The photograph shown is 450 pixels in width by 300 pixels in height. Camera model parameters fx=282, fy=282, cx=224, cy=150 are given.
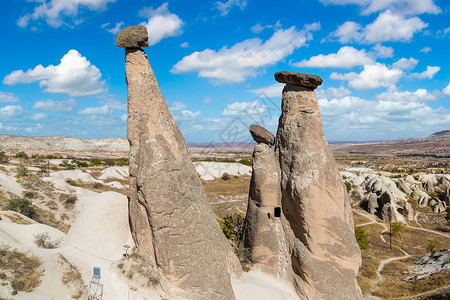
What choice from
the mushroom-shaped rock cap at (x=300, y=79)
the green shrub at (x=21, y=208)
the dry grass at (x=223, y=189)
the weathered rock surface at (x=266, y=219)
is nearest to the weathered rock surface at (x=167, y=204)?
the weathered rock surface at (x=266, y=219)

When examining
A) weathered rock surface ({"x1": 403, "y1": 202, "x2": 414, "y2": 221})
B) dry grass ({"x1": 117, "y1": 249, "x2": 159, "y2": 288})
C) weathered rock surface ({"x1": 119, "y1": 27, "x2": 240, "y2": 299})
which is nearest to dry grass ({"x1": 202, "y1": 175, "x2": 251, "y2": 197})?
weathered rock surface ({"x1": 403, "y1": 202, "x2": 414, "y2": 221})

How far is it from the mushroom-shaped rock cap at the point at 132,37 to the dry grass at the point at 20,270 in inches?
274

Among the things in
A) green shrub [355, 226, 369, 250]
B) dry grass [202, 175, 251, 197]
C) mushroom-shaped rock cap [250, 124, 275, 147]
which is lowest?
dry grass [202, 175, 251, 197]

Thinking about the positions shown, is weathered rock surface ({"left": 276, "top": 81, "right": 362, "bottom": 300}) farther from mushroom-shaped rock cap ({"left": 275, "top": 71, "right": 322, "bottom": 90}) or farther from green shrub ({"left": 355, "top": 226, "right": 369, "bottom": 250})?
green shrub ({"left": 355, "top": 226, "right": 369, "bottom": 250})

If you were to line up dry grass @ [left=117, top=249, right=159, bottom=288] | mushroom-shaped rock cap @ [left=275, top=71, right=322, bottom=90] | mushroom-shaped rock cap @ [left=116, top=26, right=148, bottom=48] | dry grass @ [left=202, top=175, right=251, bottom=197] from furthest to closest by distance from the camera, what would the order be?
dry grass @ [left=202, top=175, right=251, bottom=197]
mushroom-shaped rock cap @ [left=275, top=71, right=322, bottom=90]
mushroom-shaped rock cap @ [left=116, top=26, right=148, bottom=48]
dry grass @ [left=117, top=249, right=159, bottom=288]

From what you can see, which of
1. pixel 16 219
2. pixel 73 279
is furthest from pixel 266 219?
pixel 16 219

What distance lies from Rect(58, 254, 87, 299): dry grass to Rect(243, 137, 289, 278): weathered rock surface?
6.43 metres

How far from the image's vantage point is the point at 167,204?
28.4 feet

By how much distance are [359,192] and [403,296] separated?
1493 inches

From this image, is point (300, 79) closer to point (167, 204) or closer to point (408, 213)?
point (167, 204)

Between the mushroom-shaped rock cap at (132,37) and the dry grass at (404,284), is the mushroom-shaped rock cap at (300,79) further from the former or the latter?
the dry grass at (404,284)

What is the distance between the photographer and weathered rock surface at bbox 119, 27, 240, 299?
8578mm

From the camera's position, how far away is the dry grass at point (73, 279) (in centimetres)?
758

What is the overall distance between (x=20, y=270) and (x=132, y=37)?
7.38 metres
